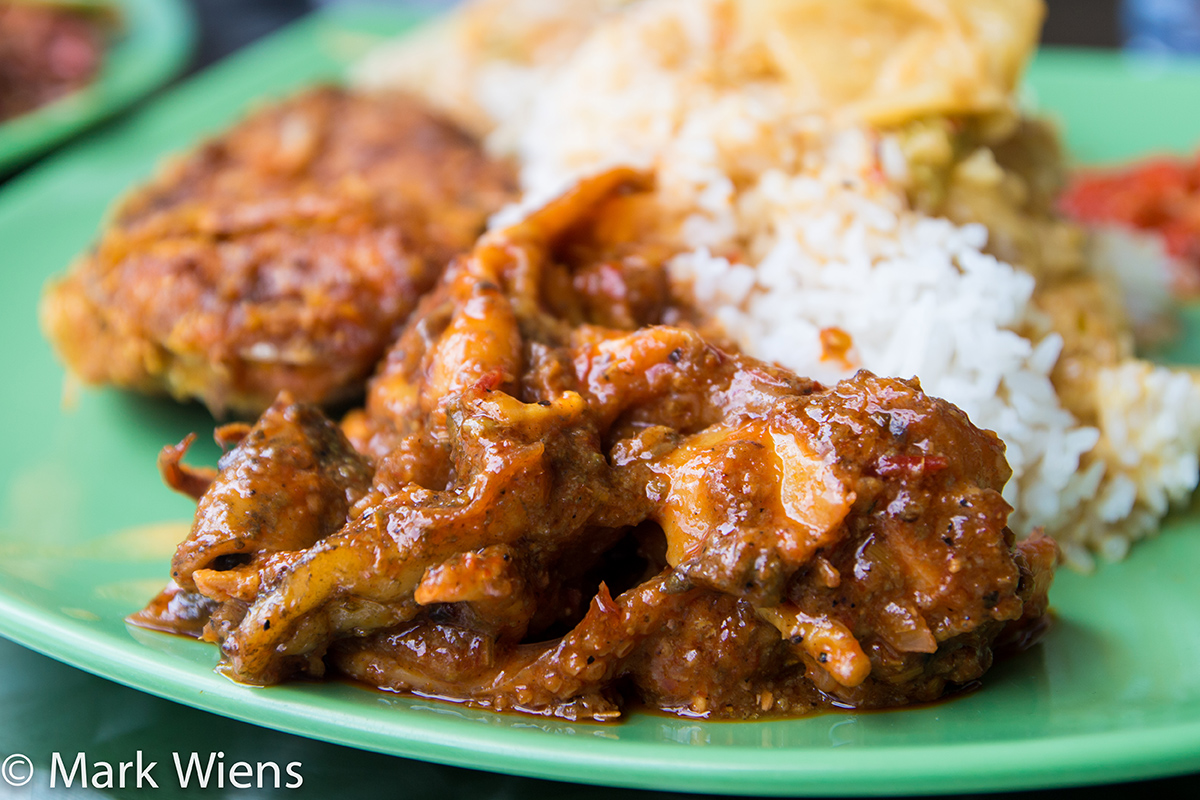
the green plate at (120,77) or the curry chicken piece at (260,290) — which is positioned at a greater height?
the curry chicken piece at (260,290)

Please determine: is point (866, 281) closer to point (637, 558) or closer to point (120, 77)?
point (637, 558)

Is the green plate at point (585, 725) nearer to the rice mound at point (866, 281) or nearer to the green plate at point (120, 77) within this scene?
the rice mound at point (866, 281)

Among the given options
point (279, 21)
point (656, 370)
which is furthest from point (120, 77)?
point (656, 370)

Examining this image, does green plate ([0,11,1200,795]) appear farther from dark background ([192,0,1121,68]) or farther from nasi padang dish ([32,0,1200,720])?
dark background ([192,0,1121,68])

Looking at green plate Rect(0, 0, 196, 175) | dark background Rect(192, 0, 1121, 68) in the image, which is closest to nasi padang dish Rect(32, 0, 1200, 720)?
green plate Rect(0, 0, 196, 175)

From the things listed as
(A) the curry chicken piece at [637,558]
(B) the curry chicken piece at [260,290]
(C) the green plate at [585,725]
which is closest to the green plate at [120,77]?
(C) the green plate at [585,725]

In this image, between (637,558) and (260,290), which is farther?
(260,290)
